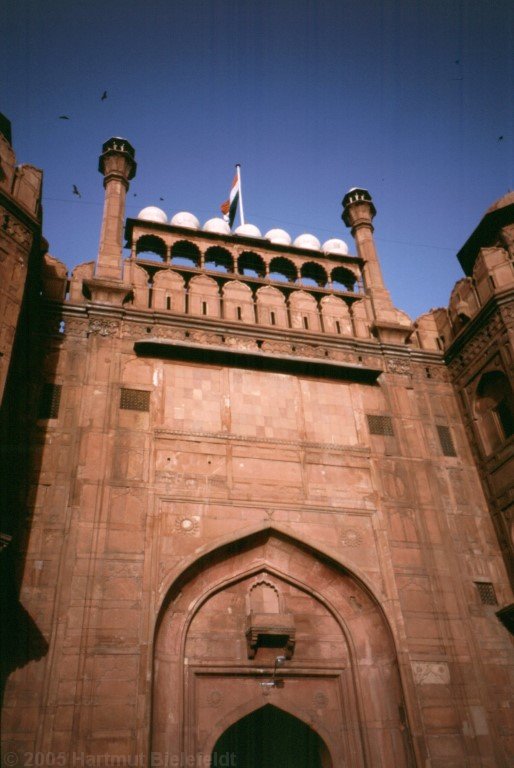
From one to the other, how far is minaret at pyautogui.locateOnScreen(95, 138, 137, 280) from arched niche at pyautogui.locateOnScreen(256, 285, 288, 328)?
317cm

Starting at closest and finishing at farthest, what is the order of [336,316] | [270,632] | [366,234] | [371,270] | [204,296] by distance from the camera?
[270,632] → [204,296] → [336,316] → [371,270] → [366,234]

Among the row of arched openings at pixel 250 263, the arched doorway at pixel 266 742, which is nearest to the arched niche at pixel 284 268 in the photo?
the row of arched openings at pixel 250 263

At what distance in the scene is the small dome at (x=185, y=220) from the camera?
16.0 metres

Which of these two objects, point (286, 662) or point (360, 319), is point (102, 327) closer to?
point (360, 319)

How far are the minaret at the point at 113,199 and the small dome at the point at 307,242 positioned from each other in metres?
4.40

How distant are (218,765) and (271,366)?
35.1 ft

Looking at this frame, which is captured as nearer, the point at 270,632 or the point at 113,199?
the point at 270,632

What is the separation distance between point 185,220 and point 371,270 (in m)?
4.73

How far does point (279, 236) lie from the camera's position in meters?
16.8

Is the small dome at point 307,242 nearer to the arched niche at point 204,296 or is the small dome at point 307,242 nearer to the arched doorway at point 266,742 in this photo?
the arched niche at point 204,296

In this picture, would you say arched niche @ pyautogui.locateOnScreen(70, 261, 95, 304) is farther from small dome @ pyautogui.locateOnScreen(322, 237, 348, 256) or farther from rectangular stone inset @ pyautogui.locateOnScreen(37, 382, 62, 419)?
small dome @ pyautogui.locateOnScreen(322, 237, 348, 256)

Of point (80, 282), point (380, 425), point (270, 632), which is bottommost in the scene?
point (270, 632)

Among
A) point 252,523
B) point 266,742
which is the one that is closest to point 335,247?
Result: point 252,523

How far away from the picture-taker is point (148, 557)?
10.7m
